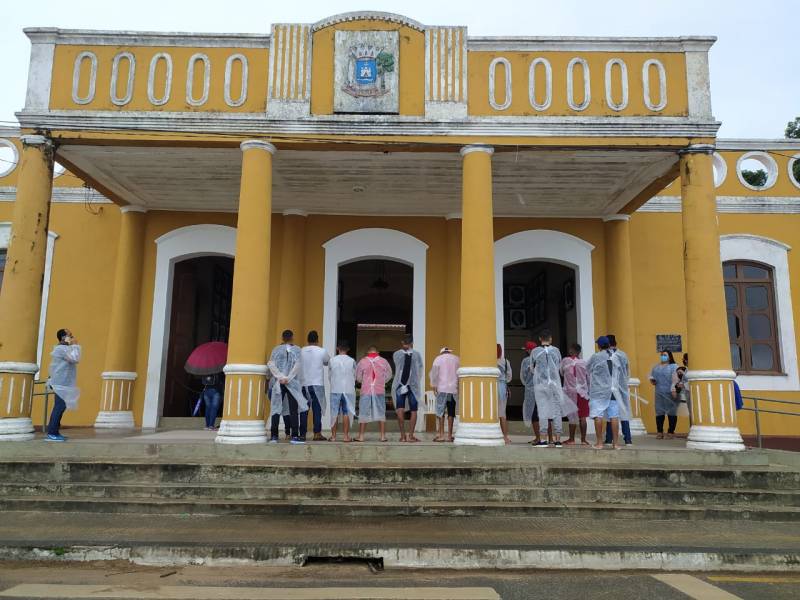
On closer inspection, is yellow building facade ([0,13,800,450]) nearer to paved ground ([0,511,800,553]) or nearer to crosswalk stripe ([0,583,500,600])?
paved ground ([0,511,800,553])

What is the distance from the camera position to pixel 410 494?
6.15 m

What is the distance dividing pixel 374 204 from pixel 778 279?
23.8ft

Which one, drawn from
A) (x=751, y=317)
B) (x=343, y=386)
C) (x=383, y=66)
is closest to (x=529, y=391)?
(x=343, y=386)

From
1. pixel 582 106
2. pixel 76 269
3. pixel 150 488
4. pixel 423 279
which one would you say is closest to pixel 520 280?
pixel 423 279

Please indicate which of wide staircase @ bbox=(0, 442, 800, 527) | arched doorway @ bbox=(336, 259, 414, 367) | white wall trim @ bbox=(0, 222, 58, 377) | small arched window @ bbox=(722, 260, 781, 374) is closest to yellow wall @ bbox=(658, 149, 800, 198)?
small arched window @ bbox=(722, 260, 781, 374)

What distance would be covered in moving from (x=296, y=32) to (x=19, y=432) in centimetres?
613

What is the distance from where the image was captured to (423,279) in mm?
10633

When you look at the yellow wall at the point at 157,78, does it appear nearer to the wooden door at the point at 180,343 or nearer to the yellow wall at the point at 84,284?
the yellow wall at the point at 84,284

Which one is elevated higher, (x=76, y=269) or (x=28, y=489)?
(x=76, y=269)

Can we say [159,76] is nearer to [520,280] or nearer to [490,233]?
[490,233]

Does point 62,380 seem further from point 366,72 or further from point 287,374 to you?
point 366,72

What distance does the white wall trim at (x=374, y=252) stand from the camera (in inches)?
417

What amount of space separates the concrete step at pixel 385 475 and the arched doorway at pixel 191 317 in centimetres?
413

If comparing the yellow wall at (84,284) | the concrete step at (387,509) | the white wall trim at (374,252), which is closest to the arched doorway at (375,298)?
the white wall trim at (374,252)
